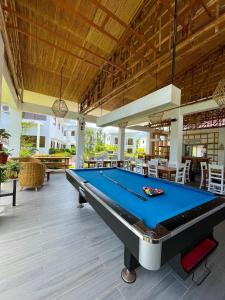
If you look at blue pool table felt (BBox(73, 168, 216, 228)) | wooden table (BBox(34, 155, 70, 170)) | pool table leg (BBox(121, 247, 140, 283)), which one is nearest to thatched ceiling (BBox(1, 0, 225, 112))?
blue pool table felt (BBox(73, 168, 216, 228))

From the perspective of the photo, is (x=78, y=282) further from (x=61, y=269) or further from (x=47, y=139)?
(x=47, y=139)

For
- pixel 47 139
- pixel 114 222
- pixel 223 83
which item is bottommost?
pixel 114 222

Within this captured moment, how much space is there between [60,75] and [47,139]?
22.7 ft

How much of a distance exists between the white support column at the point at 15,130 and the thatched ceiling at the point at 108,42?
125cm

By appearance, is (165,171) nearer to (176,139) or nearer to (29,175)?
(176,139)

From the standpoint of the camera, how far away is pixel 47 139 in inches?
456

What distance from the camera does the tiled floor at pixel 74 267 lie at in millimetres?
1484

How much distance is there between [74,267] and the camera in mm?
1782

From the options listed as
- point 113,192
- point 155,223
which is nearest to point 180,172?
point 113,192

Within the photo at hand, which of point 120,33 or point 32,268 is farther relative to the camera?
point 120,33

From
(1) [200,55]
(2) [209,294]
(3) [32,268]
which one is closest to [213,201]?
(2) [209,294]

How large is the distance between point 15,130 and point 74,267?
6.69 meters

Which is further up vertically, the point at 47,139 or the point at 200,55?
the point at 200,55

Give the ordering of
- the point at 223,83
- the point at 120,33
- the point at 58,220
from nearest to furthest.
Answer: the point at 58,220, the point at 223,83, the point at 120,33
